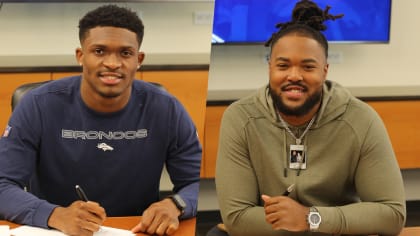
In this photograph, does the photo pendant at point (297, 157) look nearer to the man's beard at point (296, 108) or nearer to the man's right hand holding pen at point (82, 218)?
the man's beard at point (296, 108)

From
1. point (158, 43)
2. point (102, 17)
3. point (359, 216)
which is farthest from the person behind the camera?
point (158, 43)

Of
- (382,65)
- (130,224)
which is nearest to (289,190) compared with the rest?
(130,224)

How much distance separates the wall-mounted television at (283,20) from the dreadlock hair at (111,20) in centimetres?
31

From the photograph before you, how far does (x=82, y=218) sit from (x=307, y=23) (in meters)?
0.55

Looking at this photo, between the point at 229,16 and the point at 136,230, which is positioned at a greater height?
the point at 229,16

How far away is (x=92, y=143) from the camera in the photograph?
918mm

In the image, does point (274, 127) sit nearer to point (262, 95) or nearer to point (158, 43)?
point (262, 95)

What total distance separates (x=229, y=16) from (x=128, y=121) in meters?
0.63

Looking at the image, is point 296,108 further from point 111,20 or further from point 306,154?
point 111,20

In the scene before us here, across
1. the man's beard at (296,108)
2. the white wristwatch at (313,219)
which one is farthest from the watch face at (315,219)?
the man's beard at (296,108)

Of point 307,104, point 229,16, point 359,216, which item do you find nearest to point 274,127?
point 307,104

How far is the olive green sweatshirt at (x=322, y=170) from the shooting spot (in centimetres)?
101

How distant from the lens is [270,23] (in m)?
1.26

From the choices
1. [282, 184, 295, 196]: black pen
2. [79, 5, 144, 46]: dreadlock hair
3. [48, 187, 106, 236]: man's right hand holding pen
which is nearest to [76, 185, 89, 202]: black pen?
[48, 187, 106, 236]: man's right hand holding pen
